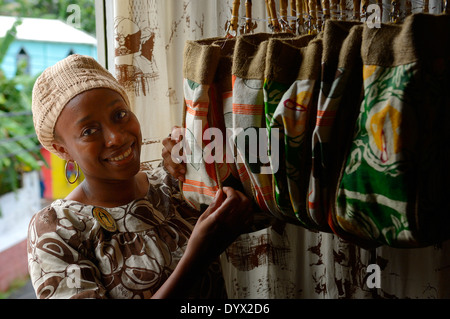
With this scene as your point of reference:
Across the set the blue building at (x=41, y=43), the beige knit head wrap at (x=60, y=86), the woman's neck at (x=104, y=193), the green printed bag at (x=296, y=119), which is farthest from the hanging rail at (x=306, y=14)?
the blue building at (x=41, y=43)

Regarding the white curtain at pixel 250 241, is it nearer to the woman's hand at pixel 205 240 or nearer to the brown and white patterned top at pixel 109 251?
the brown and white patterned top at pixel 109 251

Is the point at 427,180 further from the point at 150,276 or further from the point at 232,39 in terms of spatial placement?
the point at 150,276

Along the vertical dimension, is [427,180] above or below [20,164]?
above

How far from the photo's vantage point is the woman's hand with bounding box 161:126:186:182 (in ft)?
2.84

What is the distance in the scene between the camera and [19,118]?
3.91ft

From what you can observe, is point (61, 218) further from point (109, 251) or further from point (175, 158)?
point (175, 158)

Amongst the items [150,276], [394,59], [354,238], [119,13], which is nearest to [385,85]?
[394,59]

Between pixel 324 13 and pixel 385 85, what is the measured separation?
1.35ft

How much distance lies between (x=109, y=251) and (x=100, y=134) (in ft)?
0.81

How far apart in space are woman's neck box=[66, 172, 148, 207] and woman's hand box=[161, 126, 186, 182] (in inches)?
5.7

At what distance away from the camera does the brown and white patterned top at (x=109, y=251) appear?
794mm

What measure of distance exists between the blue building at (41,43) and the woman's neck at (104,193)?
448 mm

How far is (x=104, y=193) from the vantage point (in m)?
0.97

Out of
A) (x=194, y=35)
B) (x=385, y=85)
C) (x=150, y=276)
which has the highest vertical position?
(x=194, y=35)
